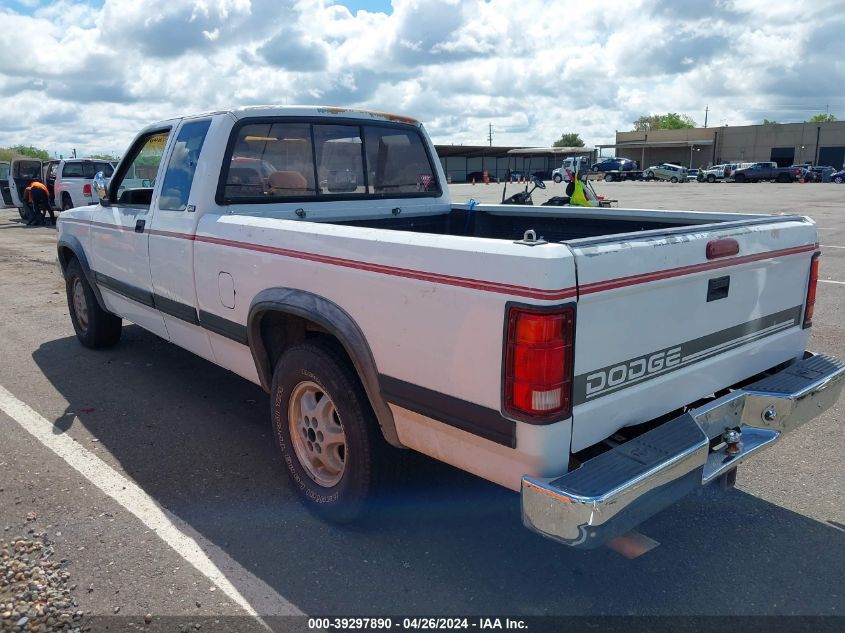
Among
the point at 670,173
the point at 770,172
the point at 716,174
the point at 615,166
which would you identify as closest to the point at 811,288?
the point at 770,172

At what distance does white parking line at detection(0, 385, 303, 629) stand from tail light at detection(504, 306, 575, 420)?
4.28 feet

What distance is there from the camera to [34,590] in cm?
288

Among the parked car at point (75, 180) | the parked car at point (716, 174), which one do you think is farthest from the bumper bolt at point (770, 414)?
the parked car at point (716, 174)

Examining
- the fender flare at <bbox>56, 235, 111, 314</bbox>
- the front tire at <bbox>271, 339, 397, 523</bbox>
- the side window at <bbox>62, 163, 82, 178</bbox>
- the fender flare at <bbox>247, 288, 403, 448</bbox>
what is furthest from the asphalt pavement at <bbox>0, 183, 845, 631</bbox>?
the side window at <bbox>62, 163, 82, 178</bbox>

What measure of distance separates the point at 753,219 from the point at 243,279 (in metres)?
2.54

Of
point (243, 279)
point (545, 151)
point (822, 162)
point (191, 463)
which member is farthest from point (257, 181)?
point (822, 162)

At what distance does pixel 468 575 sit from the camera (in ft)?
9.88

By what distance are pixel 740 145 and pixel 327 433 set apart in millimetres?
86733

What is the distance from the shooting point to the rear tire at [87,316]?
6125 millimetres

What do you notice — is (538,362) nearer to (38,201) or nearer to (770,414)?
(770,414)

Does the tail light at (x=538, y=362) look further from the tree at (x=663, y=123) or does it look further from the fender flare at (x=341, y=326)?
the tree at (x=663, y=123)

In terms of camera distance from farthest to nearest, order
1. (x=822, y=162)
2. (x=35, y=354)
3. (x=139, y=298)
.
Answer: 1. (x=822, y=162)
2. (x=35, y=354)
3. (x=139, y=298)

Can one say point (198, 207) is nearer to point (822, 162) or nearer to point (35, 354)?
point (35, 354)

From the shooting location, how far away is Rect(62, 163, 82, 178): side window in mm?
19688
